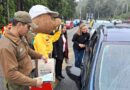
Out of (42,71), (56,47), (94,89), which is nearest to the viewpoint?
(94,89)

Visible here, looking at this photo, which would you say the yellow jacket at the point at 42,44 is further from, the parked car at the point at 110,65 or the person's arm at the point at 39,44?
the parked car at the point at 110,65

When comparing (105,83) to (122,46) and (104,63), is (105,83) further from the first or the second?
(122,46)

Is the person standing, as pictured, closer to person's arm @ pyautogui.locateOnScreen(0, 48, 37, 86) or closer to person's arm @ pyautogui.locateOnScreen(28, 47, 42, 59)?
person's arm @ pyautogui.locateOnScreen(0, 48, 37, 86)

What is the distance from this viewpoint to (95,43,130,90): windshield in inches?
169

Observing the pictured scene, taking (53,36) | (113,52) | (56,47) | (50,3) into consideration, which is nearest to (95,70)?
(113,52)

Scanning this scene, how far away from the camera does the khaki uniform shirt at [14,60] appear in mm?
4465

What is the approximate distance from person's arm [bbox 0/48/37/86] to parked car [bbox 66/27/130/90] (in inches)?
28.0

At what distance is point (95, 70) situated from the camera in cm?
440

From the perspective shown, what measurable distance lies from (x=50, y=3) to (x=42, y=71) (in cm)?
4942

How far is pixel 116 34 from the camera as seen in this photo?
490cm

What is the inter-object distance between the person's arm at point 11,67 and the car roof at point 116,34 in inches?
44.1

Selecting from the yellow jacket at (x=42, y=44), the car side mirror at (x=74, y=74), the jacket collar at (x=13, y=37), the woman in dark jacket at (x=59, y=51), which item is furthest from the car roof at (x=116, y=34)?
the woman in dark jacket at (x=59, y=51)

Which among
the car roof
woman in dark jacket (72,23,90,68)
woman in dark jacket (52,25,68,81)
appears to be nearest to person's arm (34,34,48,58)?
the car roof

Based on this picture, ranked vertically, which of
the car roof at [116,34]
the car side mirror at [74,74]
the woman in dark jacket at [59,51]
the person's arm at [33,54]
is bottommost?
the woman in dark jacket at [59,51]
